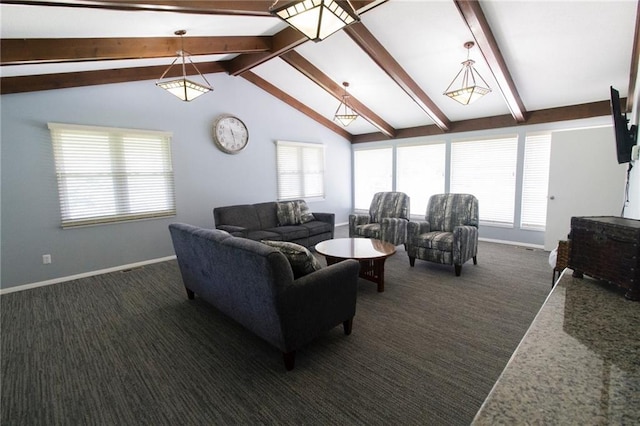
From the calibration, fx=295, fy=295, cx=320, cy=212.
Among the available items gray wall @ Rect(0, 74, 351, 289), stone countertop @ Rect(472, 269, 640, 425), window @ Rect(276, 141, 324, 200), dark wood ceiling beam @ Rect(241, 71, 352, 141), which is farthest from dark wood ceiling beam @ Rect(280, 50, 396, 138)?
stone countertop @ Rect(472, 269, 640, 425)

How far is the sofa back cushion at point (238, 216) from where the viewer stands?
4.62 m

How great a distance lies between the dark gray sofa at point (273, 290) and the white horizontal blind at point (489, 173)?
14.8ft

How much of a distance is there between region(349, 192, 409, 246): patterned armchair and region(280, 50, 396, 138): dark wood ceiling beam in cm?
198

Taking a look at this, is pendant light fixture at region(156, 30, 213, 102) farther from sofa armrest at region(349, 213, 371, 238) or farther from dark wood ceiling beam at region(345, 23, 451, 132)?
sofa armrest at region(349, 213, 371, 238)

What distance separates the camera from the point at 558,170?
4754 millimetres

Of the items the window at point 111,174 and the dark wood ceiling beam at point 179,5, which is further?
the window at point 111,174

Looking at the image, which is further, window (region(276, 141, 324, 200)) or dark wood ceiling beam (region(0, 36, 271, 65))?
window (region(276, 141, 324, 200))

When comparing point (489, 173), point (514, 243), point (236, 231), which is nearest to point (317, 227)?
point (236, 231)

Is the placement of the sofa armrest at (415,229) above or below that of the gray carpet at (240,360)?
above

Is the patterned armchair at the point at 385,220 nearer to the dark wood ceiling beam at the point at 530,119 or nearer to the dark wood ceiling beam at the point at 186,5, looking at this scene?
the dark wood ceiling beam at the point at 530,119

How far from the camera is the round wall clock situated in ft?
16.8

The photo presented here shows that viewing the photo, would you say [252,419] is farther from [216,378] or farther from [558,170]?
[558,170]

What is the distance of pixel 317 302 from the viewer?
211cm

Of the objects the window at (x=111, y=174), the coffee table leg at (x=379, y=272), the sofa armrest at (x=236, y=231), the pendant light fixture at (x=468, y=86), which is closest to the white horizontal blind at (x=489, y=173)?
the pendant light fixture at (x=468, y=86)
